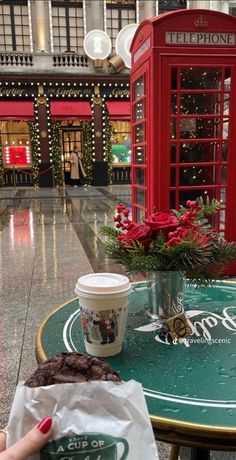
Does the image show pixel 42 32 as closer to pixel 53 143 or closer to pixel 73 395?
pixel 53 143

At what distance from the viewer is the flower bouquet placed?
4.95ft

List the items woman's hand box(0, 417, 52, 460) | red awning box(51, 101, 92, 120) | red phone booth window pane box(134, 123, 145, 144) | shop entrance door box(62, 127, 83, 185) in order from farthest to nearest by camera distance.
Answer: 1. shop entrance door box(62, 127, 83, 185)
2. red awning box(51, 101, 92, 120)
3. red phone booth window pane box(134, 123, 145, 144)
4. woman's hand box(0, 417, 52, 460)

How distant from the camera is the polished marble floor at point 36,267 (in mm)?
3232

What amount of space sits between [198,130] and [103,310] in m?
3.28

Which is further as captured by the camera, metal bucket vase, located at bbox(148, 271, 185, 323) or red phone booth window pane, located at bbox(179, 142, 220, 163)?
red phone booth window pane, located at bbox(179, 142, 220, 163)

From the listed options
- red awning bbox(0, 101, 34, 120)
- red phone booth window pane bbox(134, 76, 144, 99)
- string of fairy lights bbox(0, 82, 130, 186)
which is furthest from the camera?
string of fairy lights bbox(0, 82, 130, 186)

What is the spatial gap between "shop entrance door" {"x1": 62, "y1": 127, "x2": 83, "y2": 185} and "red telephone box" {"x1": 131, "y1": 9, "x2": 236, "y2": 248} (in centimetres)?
1495

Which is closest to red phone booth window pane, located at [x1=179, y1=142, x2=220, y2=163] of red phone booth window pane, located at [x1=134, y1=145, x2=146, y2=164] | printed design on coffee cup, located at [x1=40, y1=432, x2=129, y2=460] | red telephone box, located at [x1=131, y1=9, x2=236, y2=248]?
red telephone box, located at [x1=131, y1=9, x2=236, y2=248]

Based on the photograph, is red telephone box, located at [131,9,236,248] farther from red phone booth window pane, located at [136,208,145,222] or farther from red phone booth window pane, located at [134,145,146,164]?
red phone booth window pane, located at [136,208,145,222]

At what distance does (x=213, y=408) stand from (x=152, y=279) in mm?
557

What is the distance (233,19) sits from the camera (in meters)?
4.02

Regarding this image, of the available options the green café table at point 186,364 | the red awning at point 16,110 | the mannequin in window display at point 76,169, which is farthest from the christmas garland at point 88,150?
the green café table at point 186,364

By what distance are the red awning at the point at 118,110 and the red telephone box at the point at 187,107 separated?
14243 millimetres

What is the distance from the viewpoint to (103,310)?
139 cm
